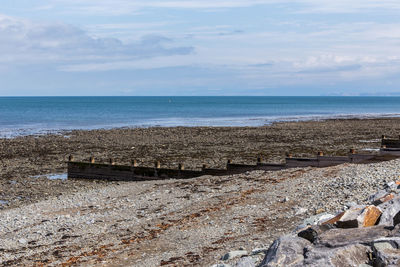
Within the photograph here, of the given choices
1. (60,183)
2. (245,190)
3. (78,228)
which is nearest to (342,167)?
(245,190)

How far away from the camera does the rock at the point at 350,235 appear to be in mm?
6893

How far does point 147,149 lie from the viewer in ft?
119

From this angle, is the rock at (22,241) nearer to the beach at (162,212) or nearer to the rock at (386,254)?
the beach at (162,212)

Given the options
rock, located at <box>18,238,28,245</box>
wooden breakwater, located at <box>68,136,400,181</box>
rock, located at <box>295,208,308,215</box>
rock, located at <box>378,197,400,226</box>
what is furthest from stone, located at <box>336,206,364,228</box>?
wooden breakwater, located at <box>68,136,400,181</box>

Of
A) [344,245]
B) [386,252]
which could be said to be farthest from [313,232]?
[386,252]

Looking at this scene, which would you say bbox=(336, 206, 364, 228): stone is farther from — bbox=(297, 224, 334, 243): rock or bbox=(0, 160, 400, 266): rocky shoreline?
bbox=(0, 160, 400, 266): rocky shoreline

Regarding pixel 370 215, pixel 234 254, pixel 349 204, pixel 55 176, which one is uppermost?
pixel 370 215

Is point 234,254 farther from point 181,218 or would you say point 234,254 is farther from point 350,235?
point 181,218

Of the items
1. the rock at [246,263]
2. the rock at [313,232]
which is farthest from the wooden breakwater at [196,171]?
the rock at [246,263]

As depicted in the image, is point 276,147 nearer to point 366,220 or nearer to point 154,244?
point 154,244

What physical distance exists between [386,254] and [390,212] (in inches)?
88.7

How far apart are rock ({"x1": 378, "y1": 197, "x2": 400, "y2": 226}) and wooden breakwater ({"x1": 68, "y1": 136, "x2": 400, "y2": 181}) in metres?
10.1

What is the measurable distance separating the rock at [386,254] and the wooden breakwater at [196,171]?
12.7m

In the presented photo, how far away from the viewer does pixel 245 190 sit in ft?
52.6
